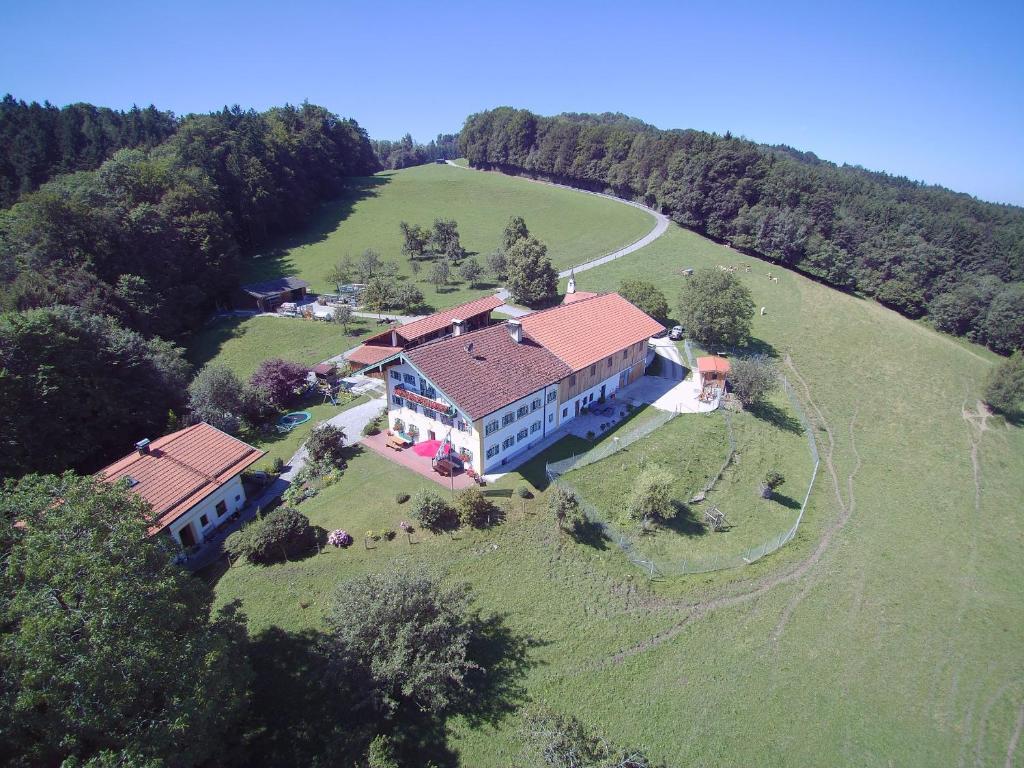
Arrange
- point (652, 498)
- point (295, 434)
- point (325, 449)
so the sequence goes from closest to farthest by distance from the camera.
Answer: point (652, 498)
point (325, 449)
point (295, 434)

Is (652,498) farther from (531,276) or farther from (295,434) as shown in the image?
(531,276)

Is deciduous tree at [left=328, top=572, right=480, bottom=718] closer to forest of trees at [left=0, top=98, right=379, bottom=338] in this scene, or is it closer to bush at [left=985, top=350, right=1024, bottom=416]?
forest of trees at [left=0, top=98, right=379, bottom=338]

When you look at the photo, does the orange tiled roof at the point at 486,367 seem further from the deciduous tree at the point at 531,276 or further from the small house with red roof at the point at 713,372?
the deciduous tree at the point at 531,276

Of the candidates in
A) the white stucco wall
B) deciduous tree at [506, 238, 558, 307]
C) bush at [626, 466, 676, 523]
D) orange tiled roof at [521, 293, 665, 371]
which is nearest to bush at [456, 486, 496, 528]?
bush at [626, 466, 676, 523]

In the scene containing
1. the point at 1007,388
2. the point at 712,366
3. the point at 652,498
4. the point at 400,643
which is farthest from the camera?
the point at 1007,388

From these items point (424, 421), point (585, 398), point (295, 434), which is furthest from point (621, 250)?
point (295, 434)

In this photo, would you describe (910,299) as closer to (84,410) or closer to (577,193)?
(577,193)
